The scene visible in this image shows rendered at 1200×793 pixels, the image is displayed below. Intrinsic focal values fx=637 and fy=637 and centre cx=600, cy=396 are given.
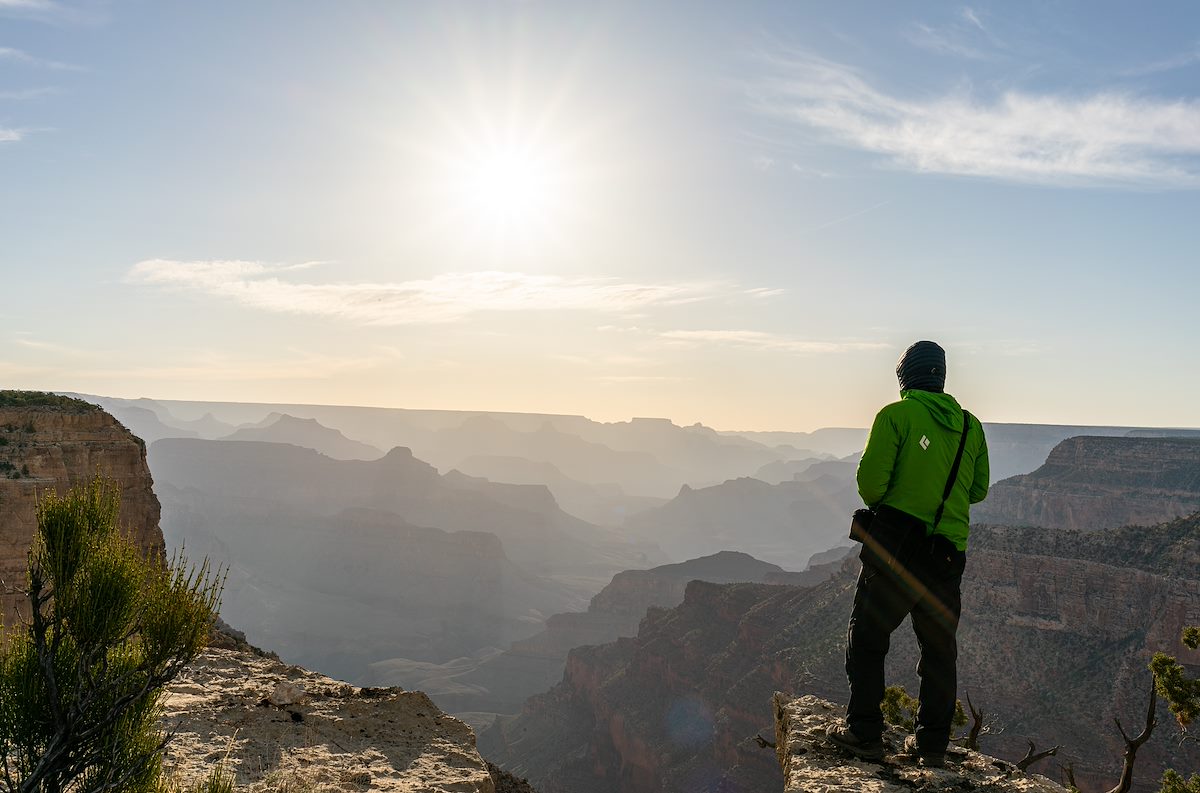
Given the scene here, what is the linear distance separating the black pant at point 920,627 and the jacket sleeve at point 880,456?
1.97 ft

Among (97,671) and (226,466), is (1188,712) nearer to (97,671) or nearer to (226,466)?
(97,671)

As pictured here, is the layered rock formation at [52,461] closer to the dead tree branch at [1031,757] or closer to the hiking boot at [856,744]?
the hiking boot at [856,744]

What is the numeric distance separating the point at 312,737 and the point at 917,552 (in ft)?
19.3

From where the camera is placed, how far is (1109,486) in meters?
80.6

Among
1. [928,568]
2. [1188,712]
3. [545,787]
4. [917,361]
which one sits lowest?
[545,787]

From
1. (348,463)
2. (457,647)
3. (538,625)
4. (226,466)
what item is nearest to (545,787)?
(457,647)

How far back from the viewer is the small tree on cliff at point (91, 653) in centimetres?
436

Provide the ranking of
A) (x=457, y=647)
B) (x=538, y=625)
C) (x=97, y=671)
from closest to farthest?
(x=97, y=671) → (x=457, y=647) → (x=538, y=625)

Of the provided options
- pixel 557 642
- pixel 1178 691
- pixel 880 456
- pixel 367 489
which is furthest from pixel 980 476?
pixel 367 489

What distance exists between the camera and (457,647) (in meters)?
120

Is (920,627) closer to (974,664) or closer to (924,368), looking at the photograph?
(924,368)

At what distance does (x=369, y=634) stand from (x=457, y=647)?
16967 millimetres

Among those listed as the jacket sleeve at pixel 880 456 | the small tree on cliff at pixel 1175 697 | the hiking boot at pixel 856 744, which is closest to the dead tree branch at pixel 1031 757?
the small tree on cliff at pixel 1175 697

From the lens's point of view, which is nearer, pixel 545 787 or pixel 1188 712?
pixel 1188 712
